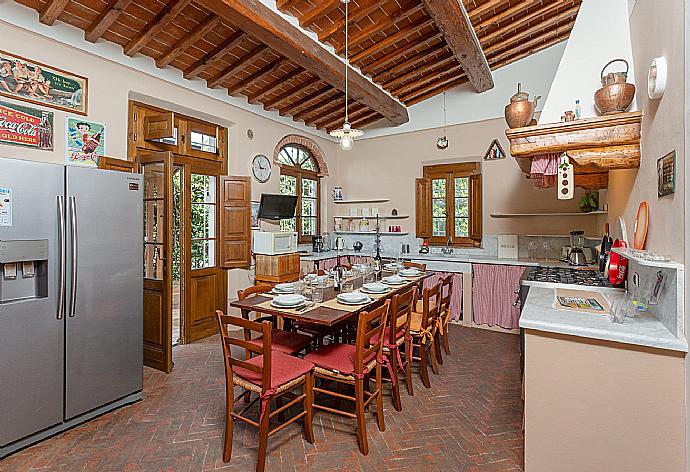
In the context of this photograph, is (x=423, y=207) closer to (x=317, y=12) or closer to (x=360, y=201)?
(x=360, y=201)

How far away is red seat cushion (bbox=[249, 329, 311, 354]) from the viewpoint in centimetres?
288

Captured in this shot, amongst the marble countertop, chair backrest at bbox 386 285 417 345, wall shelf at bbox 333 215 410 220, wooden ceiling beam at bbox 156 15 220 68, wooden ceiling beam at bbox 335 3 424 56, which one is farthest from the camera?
wall shelf at bbox 333 215 410 220

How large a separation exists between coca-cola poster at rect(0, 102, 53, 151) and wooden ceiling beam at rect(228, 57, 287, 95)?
2.20 meters

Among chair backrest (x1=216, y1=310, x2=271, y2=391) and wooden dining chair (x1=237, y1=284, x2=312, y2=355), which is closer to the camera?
chair backrest (x1=216, y1=310, x2=271, y2=391)

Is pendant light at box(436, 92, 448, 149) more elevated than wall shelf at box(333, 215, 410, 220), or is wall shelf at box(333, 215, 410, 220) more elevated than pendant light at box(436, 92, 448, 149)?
pendant light at box(436, 92, 448, 149)

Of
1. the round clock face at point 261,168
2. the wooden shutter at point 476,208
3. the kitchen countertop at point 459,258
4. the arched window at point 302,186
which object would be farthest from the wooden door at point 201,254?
the wooden shutter at point 476,208

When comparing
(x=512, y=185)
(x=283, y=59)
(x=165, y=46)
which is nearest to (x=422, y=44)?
(x=283, y=59)

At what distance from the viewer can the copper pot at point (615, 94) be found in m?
2.41

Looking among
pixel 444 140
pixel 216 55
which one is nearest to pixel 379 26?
pixel 216 55

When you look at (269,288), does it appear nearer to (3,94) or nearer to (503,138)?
(3,94)

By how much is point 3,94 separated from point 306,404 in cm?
327

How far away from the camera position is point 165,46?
3840 millimetres

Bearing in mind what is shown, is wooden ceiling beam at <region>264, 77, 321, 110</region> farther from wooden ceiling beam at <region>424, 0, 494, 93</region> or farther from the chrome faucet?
the chrome faucet

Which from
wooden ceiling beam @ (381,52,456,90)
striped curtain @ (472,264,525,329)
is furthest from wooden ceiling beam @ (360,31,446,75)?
striped curtain @ (472,264,525,329)
